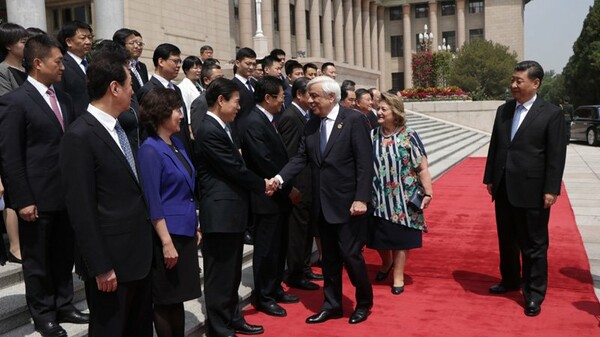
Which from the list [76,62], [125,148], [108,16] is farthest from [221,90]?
[108,16]

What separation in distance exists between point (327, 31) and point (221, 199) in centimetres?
4596

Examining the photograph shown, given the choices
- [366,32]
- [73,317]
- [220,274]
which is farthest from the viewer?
[366,32]

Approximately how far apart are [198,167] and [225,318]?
119 centimetres

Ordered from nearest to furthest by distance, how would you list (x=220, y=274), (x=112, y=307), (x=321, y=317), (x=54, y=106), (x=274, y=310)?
(x=112, y=307) → (x=54, y=106) → (x=220, y=274) → (x=321, y=317) → (x=274, y=310)

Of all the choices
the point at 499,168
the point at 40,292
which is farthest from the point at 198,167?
the point at 499,168

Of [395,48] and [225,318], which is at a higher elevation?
[395,48]

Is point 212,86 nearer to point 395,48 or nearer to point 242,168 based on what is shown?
point 242,168

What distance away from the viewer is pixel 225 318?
4598 mm

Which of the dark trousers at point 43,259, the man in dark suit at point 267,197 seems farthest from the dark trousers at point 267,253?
the dark trousers at point 43,259

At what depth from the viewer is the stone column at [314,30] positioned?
46750 millimetres

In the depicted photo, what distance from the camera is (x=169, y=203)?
150 inches

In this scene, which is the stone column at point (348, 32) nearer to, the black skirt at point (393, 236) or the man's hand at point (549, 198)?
the black skirt at point (393, 236)

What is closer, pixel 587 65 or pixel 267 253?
pixel 267 253

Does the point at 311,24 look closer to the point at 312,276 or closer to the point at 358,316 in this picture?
the point at 312,276
